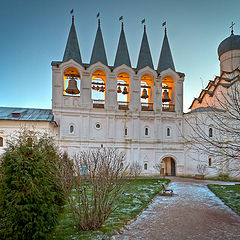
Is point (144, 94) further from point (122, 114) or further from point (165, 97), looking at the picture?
point (122, 114)

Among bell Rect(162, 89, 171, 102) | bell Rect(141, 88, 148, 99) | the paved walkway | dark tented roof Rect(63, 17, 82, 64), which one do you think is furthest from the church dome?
the paved walkway

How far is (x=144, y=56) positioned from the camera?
89.3ft

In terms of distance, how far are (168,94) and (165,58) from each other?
4.94 m

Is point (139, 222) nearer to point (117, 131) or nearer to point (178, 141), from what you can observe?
point (117, 131)

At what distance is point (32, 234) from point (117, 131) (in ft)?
Answer: 63.5

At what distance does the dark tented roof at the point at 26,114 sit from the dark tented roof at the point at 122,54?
963 centimetres

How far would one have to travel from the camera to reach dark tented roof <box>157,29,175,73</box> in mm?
27111

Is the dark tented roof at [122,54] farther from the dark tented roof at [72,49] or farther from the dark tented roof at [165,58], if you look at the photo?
the dark tented roof at [72,49]

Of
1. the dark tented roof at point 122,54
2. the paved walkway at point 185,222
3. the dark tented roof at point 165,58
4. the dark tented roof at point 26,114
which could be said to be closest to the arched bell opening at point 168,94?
the dark tented roof at point 165,58

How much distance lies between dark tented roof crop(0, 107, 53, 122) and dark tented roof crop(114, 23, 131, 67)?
9629mm

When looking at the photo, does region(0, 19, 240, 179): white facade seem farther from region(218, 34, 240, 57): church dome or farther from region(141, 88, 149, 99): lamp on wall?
region(218, 34, 240, 57): church dome

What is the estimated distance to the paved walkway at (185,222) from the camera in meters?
6.68

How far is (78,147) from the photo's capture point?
23172 millimetres

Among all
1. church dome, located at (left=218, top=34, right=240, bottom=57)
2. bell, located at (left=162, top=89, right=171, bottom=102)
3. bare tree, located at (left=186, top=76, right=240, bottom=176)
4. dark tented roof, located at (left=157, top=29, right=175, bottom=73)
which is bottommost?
bare tree, located at (left=186, top=76, right=240, bottom=176)
